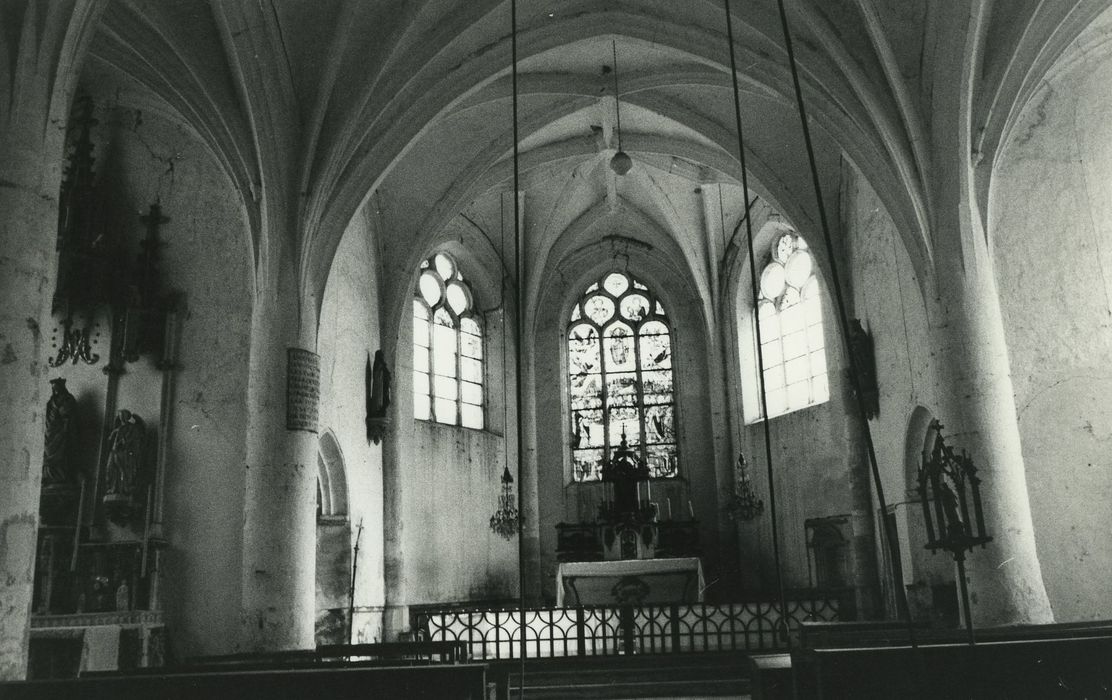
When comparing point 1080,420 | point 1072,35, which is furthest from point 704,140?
point 1080,420

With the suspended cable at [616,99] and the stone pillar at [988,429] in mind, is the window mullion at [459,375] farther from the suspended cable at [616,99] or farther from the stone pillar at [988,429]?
the stone pillar at [988,429]

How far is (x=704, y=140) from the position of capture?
15.3 m

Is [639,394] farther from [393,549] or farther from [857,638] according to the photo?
[857,638]

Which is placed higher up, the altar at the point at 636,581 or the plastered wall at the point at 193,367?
the plastered wall at the point at 193,367

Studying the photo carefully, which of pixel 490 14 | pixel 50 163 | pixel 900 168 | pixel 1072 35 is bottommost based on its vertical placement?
pixel 50 163

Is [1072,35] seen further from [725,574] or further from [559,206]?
[725,574]

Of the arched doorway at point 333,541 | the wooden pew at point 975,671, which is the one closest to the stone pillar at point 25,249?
the wooden pew at point 975,671

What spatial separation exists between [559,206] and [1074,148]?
8765mm

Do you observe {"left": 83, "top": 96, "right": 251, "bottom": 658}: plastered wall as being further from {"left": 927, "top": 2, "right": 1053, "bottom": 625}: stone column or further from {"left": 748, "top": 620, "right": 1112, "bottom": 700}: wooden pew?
{"left": 927, "top": 2, "right": 1053, "bottom": 625}: stone column

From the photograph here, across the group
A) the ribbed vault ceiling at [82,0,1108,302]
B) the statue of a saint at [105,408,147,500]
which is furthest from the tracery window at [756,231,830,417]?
the statue of a saint at [105,408,147,500]

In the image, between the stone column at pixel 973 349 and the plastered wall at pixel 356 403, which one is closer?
the stone column at pixel 973 349

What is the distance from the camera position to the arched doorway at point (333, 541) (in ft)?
42.3

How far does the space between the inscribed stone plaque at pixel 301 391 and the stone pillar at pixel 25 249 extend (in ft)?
13.8

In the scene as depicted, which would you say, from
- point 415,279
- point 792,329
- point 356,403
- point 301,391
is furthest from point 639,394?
point 301,391
